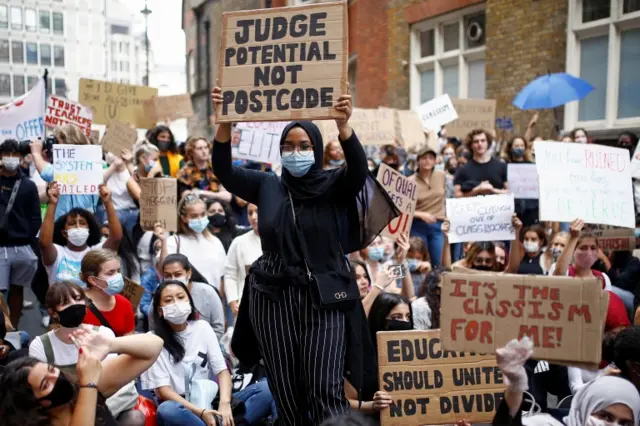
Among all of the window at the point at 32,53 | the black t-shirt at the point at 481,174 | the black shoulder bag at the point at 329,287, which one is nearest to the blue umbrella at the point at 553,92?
the black t-shirt at the point at 481,174

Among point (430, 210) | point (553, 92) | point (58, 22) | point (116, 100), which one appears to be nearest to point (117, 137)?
point (430, 210)

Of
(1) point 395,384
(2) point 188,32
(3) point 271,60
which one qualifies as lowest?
(1) point 395,384

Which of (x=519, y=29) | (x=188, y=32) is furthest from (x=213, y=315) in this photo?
(x=188, y=32)

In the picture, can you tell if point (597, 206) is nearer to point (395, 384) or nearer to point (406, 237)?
point (406, 237)

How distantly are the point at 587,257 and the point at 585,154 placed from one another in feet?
2.46

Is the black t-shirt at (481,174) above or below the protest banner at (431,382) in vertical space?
above

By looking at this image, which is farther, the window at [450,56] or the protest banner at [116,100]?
the window at [450,56]

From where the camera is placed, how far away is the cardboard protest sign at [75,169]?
6148 millimetres

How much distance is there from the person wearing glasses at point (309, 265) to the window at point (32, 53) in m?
75.0

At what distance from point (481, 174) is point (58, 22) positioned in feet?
248

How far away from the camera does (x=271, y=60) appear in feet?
11.3

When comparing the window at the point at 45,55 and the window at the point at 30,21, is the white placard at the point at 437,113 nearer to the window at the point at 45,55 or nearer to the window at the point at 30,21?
the window at the point at 45,55

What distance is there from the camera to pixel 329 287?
10.3ft

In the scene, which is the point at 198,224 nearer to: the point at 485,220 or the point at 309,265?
the point at 485,220
